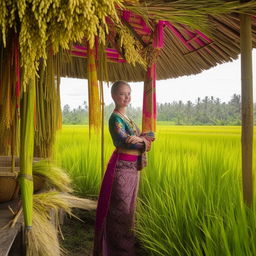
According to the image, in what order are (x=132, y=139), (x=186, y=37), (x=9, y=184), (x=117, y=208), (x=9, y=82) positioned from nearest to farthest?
(x=9, y=82) → (x=9, y=184) → (x=132, y=139) → (x=117, y=208) → (x=186, y=37)

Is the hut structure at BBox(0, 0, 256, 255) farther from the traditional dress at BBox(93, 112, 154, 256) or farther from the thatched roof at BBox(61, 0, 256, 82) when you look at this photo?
the traditional dress at BBox(93, 112, 154, 256)

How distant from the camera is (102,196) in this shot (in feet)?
4.82

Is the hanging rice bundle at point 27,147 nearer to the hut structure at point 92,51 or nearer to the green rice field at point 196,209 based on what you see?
the hut structure at point 92,51

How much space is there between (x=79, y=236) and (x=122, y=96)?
1123mm

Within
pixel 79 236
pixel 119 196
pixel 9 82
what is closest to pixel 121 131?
pixel 119 196

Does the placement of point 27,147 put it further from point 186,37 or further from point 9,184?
point 186,37

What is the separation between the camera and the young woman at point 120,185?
139 cm

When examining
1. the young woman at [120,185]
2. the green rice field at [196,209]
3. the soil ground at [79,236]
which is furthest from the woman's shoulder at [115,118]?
the soil ground at [79,236]

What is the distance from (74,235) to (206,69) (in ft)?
4.59

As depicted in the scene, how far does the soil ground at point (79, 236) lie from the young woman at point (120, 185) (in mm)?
308

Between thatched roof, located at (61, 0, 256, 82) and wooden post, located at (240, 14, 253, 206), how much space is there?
9 cm

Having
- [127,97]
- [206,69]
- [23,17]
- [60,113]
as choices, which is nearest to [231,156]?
[206,69]

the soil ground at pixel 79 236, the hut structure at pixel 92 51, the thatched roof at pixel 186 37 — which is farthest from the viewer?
the soil ground at pixel 79 236

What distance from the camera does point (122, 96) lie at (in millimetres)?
1425
